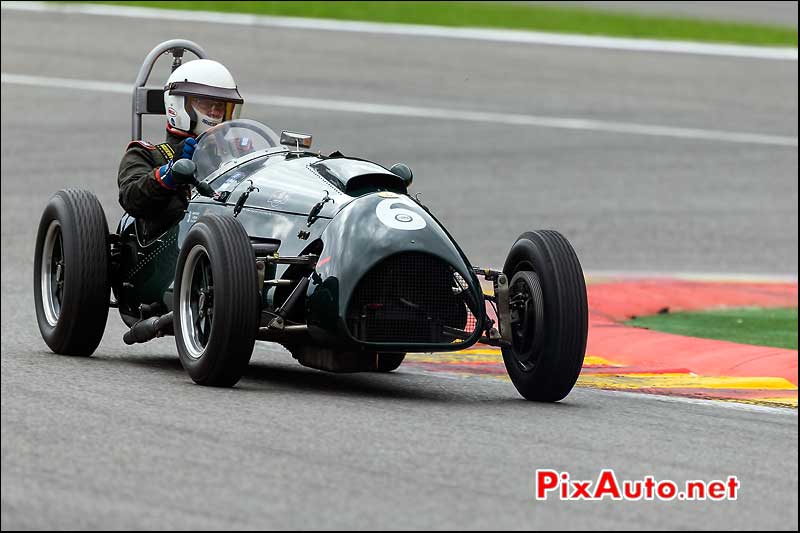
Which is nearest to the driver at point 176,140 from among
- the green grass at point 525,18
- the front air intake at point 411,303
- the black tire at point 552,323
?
the front air intake at point 411,303

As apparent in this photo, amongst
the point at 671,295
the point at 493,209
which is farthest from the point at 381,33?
the point at 671,295

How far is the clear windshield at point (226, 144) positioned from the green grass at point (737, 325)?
13.2 feet

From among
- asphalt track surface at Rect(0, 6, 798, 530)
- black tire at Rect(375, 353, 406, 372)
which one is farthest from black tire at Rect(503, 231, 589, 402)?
black tire at Rect(375, 353, 406, 372)

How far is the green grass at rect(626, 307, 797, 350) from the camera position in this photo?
11.6 metres

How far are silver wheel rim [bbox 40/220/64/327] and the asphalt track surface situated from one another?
0.85ft

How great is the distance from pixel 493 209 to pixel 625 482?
11715 mm

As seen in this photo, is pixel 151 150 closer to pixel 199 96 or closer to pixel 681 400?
pixel 199 96

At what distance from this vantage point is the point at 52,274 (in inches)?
366

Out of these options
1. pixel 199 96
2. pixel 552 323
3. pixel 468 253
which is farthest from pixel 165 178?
pixel 468 253

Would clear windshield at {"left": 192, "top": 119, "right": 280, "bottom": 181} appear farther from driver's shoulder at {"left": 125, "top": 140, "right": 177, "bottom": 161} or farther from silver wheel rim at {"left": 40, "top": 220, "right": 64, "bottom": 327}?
silver wheel rim at {"left": 40, "top": 220, "right": 64, "bottom": 327}

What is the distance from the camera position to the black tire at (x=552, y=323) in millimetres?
7473

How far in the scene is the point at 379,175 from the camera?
26.0 feet

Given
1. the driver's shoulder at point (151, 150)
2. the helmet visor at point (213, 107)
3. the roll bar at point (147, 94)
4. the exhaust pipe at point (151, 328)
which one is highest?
the roll bar at point (147, 94)

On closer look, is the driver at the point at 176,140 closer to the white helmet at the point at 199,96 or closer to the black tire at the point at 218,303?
the white helmet at the point at 199,96
